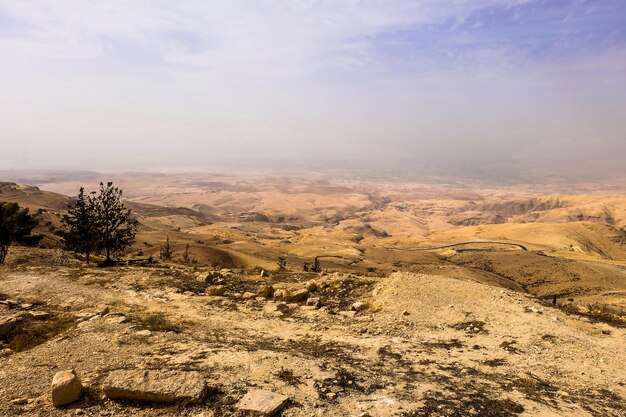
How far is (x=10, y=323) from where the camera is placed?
9758 mm

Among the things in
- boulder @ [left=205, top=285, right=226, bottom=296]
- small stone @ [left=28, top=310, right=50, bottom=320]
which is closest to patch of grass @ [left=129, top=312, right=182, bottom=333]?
small stone @ [left=28, top=310, right=50, bottom=320]

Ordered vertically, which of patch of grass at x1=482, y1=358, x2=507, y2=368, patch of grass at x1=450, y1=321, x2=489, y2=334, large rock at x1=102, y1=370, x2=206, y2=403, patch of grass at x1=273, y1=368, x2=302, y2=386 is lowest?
patch of grass at x1=450, y1=321, x2=489, y2=334

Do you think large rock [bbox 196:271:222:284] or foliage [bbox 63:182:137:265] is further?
foliage [bbox 63:182:137:265]

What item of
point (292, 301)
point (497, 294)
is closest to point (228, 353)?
point (292, 301)

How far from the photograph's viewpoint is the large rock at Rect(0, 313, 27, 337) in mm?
9469

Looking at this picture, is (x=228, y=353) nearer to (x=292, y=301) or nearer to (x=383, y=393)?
(x=383, y=393)

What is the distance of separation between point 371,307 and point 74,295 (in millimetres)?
11091

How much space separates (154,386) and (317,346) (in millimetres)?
4730

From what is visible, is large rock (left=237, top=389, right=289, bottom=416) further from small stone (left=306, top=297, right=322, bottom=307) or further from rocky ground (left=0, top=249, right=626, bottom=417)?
small stone (left=306, top=297, right=322, bottom=307)

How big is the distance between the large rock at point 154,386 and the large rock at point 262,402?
772 millimetres

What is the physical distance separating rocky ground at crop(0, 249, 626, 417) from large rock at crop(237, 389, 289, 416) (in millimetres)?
120

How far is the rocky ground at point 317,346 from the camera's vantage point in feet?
22.3

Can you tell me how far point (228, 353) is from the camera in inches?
338

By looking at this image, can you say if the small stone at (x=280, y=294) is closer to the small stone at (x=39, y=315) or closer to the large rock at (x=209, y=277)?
the large rock at (x=209, y=277)
